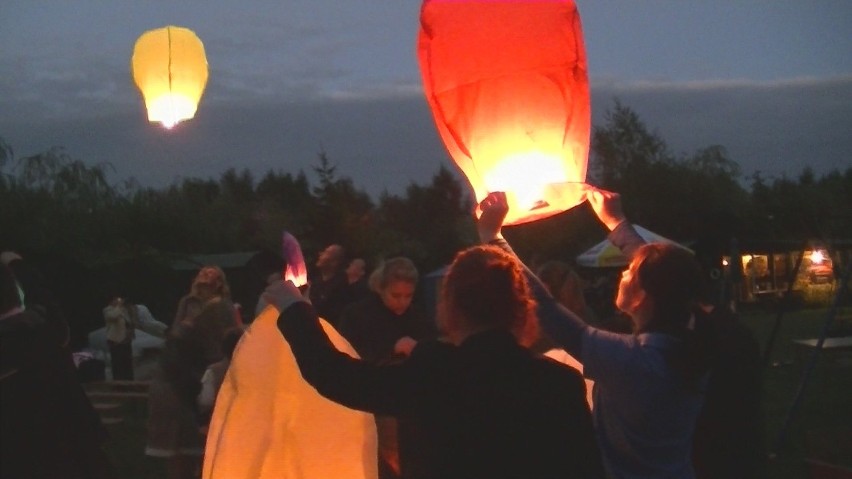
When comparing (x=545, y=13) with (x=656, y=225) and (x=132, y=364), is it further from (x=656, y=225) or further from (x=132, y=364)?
(x=656, y=225)

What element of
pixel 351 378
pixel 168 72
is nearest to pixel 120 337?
A: pixel 168 72

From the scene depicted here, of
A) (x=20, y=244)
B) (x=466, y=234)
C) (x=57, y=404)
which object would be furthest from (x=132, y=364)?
(x=466, y=234)

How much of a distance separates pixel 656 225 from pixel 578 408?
40010mm

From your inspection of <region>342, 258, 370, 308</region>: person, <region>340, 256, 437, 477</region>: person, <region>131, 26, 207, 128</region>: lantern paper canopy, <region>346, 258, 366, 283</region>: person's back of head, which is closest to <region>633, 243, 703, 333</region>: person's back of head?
<region>340, 256, 437, 477</region>: person

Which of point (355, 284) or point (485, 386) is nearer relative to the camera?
point (485, 386)

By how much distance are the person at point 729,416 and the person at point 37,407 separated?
167cm

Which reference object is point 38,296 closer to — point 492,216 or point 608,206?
point 492,216

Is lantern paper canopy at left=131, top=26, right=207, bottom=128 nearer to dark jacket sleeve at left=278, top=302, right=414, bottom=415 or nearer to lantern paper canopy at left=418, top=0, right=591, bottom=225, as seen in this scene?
lantern paper canopy at left=418, top=0, right=591, bottom=225

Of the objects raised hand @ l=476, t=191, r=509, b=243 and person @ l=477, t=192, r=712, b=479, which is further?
→ raised hand @ l=476, t=191, r=509, b=243

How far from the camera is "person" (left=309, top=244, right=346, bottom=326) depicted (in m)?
6.86

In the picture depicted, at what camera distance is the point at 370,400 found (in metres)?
2.09

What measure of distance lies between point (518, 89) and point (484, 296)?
0.78 m

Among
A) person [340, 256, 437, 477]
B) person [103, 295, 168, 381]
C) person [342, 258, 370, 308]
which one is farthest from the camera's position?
person [103, 295, 168, 381]

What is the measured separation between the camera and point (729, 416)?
280cm
